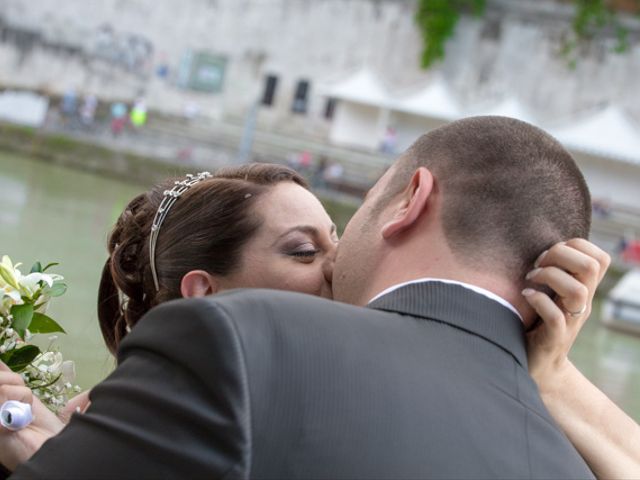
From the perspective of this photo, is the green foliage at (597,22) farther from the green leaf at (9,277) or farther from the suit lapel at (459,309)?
the suit lapel at (459,309)

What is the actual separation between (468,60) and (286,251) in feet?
95.9

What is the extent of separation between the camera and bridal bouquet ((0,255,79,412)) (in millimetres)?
1897

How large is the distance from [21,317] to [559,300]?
35.7 inches

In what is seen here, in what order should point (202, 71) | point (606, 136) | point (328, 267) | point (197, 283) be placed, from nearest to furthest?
point (328, 267)
point (197, 283)
point (606, 136)
point (202, 71)

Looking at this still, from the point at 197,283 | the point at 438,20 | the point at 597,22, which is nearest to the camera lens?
the point at 197,283

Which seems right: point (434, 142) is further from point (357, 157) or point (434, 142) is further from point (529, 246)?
point (357, 157)

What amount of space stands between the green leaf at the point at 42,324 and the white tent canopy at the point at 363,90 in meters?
25.9

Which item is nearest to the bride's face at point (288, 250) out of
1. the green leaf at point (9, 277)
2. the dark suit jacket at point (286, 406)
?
the green leaf at point (9, 277)

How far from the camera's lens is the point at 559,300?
1554mm

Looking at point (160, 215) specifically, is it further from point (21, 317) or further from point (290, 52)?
point (290, 52)

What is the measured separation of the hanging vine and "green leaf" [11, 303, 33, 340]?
28882 millimetres

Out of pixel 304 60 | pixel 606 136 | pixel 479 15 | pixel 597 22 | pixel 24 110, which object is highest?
pixel 597 22

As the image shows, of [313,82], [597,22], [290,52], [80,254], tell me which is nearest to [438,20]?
[313,82]

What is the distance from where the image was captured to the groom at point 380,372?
43.6 inches
